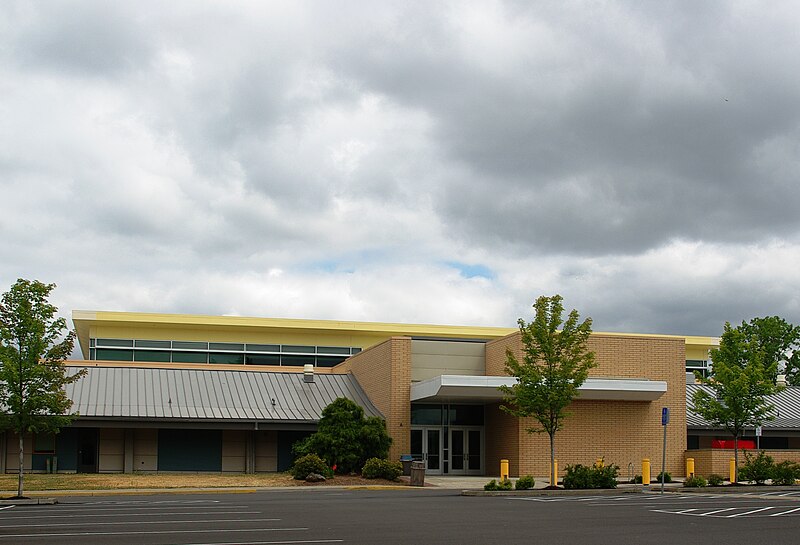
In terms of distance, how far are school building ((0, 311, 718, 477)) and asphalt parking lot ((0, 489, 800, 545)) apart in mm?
11967

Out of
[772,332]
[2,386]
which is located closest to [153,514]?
[2,386]

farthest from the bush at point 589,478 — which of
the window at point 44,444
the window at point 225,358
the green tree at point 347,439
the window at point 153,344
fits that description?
the window at point 153,344

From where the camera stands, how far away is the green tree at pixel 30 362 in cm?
2908

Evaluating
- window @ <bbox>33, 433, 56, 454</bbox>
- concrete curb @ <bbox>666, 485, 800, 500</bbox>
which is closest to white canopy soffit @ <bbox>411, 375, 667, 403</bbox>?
concrete curb @ <bbox>666, 485, 800, 500</bbox>

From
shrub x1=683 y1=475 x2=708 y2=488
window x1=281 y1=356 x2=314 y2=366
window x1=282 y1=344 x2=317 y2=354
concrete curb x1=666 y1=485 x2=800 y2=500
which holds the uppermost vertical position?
window x1=282 y1=344 x2=317 y2=354

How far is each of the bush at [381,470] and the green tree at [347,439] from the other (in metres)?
1.25

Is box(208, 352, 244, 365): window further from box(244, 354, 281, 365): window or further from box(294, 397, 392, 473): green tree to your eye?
box(294, 397, 392, 473): green tree

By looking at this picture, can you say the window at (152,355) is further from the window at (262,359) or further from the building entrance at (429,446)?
the building entrance at (429,446)

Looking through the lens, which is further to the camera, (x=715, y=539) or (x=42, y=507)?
(x=42, y=507)

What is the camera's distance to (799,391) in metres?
53.4

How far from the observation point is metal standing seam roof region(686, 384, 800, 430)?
1790 inches

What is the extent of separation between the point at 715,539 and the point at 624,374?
2580cm

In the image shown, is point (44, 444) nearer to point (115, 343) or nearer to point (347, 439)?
point (347, 439)

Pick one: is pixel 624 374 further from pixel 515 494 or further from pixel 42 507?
pixel 42 507
